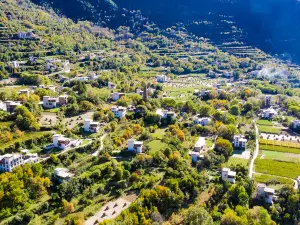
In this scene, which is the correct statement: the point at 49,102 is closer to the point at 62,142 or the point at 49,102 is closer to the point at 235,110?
the point at 62,142

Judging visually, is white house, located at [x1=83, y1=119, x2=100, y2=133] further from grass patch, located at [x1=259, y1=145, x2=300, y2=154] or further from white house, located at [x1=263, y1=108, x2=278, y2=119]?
white house, located at [x1=263, y1=108, x2=278, y2=119]

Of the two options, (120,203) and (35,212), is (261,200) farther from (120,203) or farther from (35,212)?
(35,212)

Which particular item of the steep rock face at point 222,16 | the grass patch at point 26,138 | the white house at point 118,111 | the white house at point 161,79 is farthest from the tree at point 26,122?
the steep rock face at point 222,16

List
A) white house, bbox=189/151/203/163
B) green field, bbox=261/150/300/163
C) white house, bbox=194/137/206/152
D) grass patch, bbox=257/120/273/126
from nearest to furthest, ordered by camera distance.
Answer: white house, bbox=189/151/203/163
white house, bbox=194/137/206/152
green field, bbox=261/150/300/163
grass patch, bbox=257/120/273/126

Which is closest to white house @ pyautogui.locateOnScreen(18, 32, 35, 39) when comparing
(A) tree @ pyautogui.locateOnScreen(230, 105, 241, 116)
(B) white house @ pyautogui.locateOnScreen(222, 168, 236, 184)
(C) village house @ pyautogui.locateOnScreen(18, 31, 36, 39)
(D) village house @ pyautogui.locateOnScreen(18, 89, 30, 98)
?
(C) village house @ pyautogui.locateOnScreen(18, 31, 36, 39)

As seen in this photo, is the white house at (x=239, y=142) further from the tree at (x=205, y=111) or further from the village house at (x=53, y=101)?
the village house at (x=53, y=101)

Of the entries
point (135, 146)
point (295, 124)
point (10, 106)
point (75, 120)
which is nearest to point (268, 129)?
point (295, 124)

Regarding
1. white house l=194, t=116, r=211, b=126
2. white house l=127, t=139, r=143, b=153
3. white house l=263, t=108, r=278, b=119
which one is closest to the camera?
white house l=127, t=139, r=143, b=153
